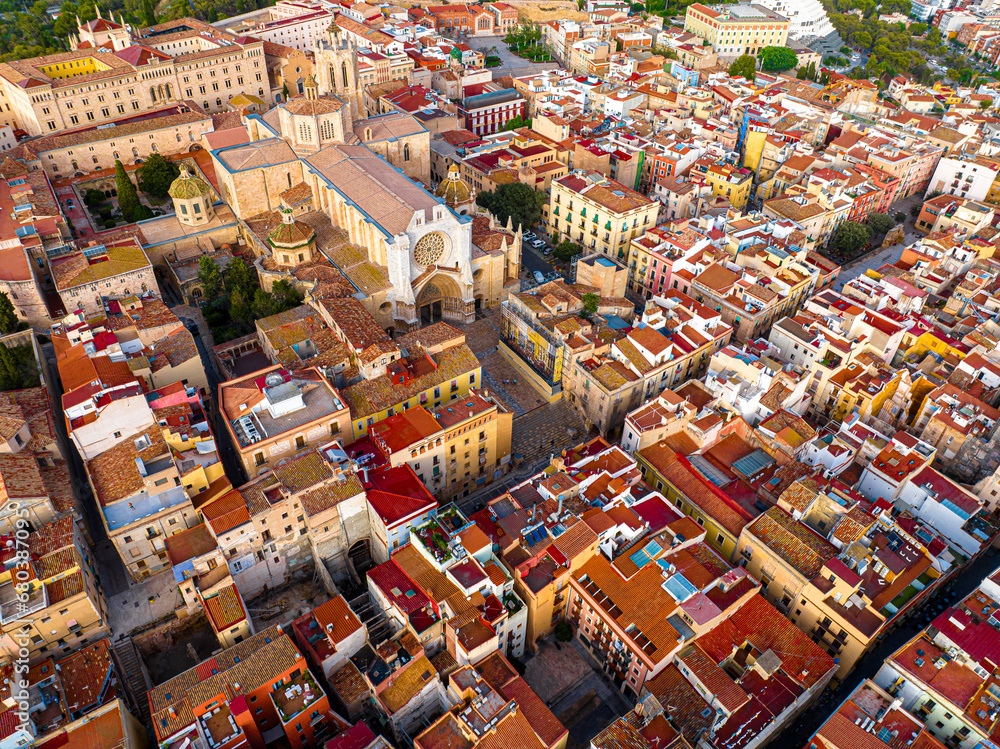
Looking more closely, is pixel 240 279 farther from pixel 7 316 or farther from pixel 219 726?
pixel 219 726

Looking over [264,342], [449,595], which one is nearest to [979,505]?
[449,595]

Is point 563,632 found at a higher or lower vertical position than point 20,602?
lower

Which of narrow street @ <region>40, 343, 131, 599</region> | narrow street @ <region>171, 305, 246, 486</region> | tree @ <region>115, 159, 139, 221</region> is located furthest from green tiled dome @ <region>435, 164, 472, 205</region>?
narrow street @ <region>40, 343, 131, 599</region>

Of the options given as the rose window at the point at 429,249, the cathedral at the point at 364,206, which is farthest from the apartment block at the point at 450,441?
the rose window at the point at 429,249

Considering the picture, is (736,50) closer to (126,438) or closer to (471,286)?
(471,286)

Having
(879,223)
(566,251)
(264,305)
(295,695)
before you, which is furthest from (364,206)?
(879,223)

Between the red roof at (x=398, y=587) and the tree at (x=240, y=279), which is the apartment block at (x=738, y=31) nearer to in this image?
the tree at (x=240, y=279)
